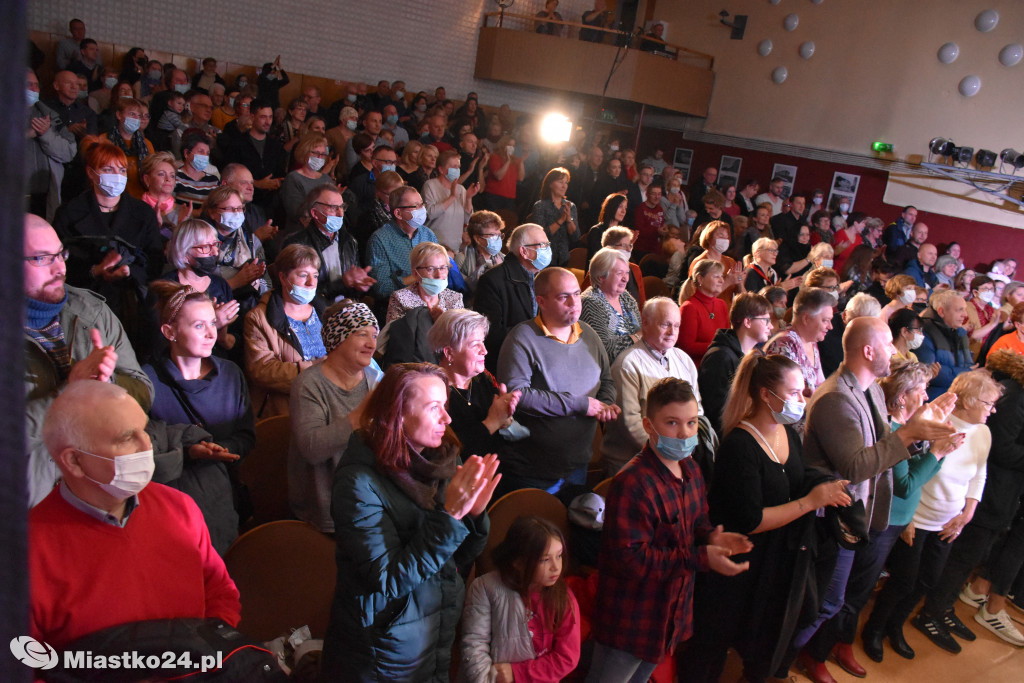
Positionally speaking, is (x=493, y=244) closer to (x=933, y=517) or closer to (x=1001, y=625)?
(x=933, y=517)

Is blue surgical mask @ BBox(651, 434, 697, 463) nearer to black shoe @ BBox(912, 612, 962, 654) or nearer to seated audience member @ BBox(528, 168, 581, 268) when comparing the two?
black shoe @ BBox(912, 612, 962, 654)

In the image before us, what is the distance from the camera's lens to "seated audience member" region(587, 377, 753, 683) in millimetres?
2410

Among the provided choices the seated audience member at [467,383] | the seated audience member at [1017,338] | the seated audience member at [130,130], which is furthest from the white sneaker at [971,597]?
the seated audience member at [130,130]

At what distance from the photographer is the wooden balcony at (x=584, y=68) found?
12.6m

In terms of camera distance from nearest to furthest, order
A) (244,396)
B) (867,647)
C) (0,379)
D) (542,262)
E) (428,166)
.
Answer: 1. (0,379)
2. (244,396)
3. (867,647)
4. (542,262)
5. (428,166)

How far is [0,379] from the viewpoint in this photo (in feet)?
1.11

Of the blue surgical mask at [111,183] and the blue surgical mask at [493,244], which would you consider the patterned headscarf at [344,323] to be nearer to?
the blue surgical mask at [111,183]

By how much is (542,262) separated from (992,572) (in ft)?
10.5

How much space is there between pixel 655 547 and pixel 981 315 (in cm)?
594

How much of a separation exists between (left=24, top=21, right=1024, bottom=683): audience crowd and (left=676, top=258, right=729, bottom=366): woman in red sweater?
17mm

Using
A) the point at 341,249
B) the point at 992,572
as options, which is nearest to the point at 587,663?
the point at 341,249

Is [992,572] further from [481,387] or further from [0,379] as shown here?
[0,379]

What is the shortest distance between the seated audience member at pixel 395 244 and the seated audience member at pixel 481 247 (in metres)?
0.35

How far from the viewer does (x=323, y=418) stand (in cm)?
268
